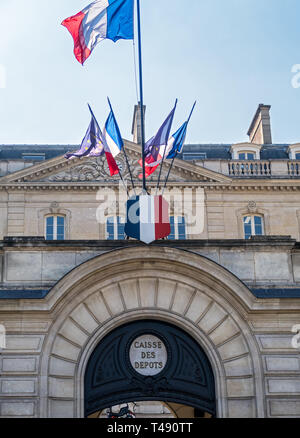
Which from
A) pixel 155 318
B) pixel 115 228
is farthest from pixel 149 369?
pixel 115 228

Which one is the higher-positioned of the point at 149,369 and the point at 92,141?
the point at 92,141

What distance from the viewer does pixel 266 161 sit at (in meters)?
35.2

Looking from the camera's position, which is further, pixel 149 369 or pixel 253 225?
pixel 253 225

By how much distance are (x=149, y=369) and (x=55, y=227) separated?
17176 mm

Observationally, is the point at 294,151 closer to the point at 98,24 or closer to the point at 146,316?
the point at 98,24

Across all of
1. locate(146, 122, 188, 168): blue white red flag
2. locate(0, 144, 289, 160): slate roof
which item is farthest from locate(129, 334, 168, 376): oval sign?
locate(0, 144, 289, 160): slate roof

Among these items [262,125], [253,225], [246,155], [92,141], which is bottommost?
[92,141]

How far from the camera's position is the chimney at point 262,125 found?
40.1m

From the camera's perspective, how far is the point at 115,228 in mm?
32719

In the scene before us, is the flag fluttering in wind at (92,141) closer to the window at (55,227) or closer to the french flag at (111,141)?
the french flag at (111,141)

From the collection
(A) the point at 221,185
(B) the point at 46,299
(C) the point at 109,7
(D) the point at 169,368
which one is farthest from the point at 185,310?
(A) the point at 221,185

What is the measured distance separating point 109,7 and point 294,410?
33.6 ft

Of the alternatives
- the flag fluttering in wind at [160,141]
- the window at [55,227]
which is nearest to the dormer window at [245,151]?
the window at [55,227]

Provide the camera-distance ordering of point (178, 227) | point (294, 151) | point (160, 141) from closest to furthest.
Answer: point (160, 141) < point (178, 227) < point (294, 151)
